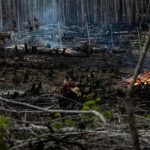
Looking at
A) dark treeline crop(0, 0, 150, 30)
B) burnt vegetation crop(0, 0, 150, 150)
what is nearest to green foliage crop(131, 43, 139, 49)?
burnt vegetation crop(0, 0, 150, 150)

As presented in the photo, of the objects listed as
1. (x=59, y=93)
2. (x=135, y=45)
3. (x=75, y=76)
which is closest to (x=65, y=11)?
(x=135, y=45)

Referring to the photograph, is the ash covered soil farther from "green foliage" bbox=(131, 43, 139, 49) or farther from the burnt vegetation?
"green foliage" bbox=(131, 43, 139, 49)

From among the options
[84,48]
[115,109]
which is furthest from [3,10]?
[115,109]

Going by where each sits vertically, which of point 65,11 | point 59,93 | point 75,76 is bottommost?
point 75,76

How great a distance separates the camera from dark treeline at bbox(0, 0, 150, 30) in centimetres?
2916

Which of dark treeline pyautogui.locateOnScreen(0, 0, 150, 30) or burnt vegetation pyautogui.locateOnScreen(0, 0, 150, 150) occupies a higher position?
dark treeline pyautogui.locateOnScreen(0, 0, 150, 30)

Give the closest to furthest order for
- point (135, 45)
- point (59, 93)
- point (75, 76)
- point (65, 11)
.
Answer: point (59, 93), point (75, 76), point (135, 45), point (65, 11)

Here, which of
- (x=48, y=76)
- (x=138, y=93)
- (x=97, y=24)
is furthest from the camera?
(x=97, y=24)

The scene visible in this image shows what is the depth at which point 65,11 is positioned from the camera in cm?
3234

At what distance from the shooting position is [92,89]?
8.92 metres

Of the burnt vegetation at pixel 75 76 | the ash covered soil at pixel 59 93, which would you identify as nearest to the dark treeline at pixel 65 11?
the burnt vegetation at pixel 75 76

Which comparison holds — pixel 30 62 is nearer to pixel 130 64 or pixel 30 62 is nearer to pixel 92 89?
pixel 130 64

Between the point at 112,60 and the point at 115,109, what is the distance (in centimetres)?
957

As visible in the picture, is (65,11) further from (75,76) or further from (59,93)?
(59,93)
